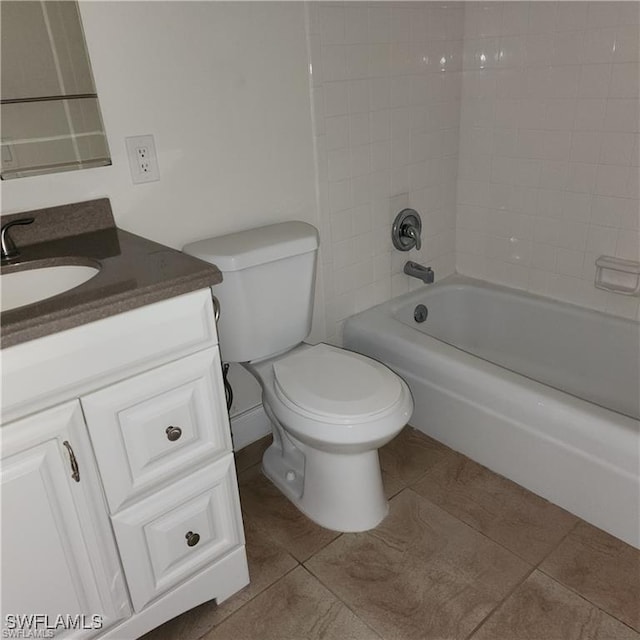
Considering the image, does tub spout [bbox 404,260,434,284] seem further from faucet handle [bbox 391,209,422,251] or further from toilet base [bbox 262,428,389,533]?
toilet base [bbox 262,428,389,533]

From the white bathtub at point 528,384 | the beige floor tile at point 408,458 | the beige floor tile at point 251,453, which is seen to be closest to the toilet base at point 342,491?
the beige floor tile at point 408,458

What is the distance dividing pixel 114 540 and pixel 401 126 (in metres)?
1.70

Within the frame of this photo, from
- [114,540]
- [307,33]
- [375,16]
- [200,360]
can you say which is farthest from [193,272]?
[375,16]

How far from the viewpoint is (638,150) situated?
1914 millimetres

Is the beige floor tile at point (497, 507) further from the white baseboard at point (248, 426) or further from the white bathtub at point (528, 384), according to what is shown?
the white baseboard at point (248, 426)

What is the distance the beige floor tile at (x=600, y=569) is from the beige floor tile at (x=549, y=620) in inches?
1.3

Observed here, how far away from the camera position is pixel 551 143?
213cm

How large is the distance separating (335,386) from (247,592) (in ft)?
2.00

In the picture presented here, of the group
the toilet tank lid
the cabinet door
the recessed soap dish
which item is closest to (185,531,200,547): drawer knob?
the cabinet door

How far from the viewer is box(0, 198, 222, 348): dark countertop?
1.00m

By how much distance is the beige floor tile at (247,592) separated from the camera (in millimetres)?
1457

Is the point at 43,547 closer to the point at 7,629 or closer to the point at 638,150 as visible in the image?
the point at 7,629

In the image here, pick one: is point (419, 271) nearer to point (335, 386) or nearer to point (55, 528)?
point (335, 386)

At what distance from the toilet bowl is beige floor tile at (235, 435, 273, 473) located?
7.1 inches
